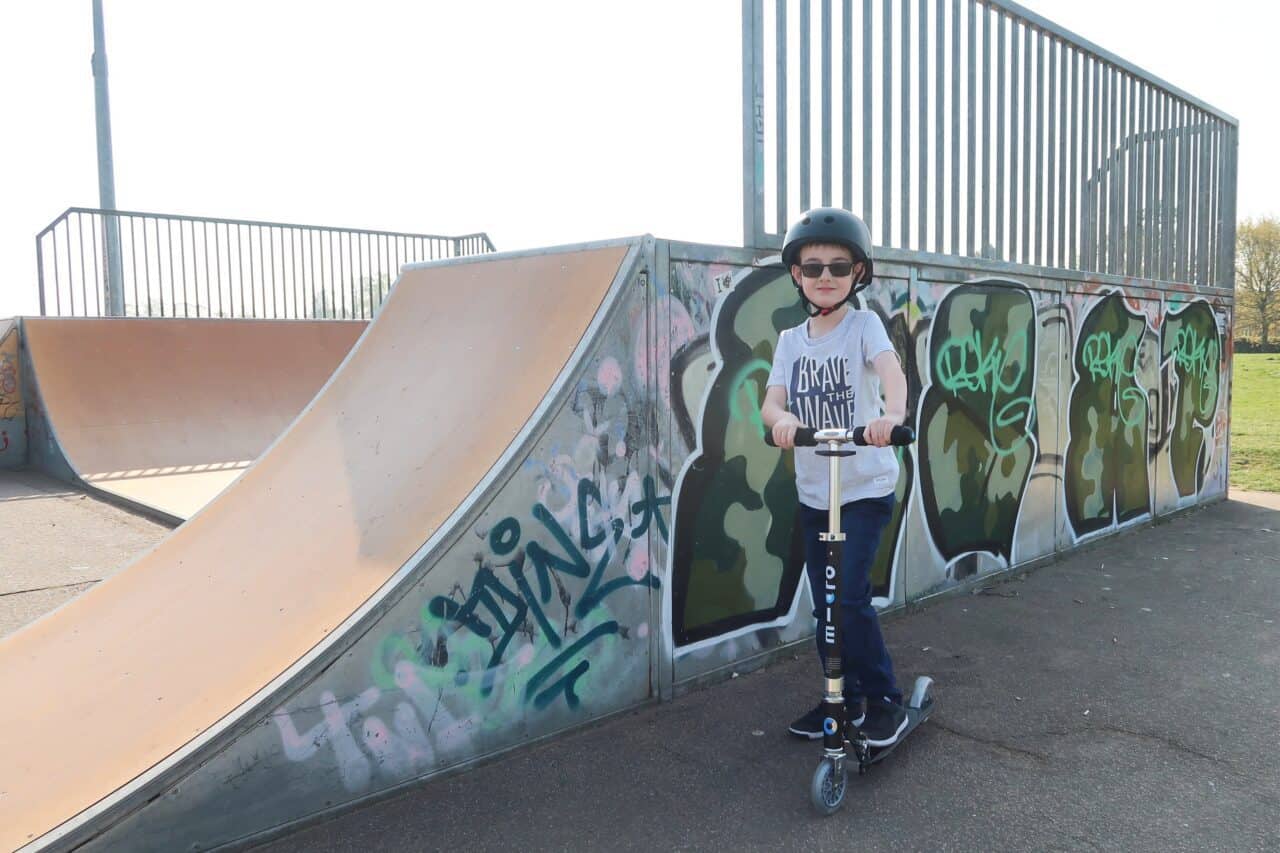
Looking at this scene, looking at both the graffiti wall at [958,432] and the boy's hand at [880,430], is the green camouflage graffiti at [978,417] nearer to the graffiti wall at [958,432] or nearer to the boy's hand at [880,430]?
the graffiti wall at [958,432]

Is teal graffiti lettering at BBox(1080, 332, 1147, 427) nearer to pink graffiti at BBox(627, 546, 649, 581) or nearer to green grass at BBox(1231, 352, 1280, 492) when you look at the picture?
green grass at BBox(1231, 352, 1280, 492)

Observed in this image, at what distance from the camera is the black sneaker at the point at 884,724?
3330 mm

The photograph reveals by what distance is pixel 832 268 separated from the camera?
10.6 feet

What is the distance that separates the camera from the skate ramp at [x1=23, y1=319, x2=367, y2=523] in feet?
33.8

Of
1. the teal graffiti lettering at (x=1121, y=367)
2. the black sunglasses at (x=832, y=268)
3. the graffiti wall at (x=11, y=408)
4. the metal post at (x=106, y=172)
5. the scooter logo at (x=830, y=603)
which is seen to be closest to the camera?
the scooter logo at (x=830, y=603)

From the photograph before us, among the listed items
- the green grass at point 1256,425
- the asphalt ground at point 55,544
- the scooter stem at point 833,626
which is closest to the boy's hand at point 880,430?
the scooter stem at point 833,626

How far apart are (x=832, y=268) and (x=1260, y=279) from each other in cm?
4522

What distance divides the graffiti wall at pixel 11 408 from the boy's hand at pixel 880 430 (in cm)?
1160

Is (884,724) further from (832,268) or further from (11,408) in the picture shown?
(11,408)

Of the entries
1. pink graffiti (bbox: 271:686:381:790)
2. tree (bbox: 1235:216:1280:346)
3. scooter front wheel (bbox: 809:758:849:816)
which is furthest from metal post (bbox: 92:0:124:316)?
tree (bbox: 1235:216:1280:346)

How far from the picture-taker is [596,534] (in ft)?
12.2

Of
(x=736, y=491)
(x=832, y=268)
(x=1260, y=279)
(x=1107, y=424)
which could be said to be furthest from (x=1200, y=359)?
(x=1260, y=279)

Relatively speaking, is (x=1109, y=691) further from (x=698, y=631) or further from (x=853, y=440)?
(x=853, y=440)

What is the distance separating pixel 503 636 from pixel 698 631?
3.66 feet
